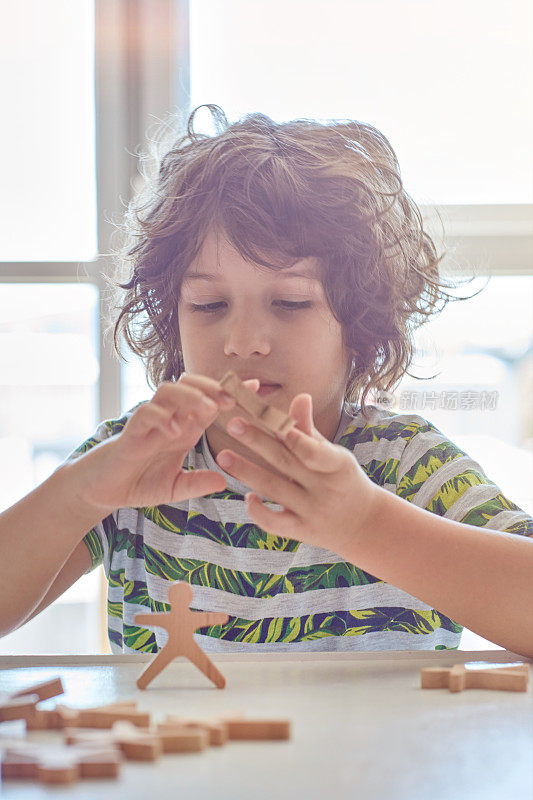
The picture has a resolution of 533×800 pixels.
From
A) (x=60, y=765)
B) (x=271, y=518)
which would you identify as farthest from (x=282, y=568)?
(x=60, y=765)

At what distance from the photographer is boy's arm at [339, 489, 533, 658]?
68 centimetres

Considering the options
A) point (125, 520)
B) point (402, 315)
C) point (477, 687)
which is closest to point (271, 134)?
point (402, 315)

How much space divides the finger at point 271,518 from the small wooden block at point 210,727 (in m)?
0.18

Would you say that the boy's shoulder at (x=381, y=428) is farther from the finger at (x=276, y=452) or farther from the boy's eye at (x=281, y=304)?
the finger at (x=276, y=452)

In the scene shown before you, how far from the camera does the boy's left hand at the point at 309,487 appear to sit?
599 mm

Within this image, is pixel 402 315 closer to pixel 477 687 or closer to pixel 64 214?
pixel 477 687

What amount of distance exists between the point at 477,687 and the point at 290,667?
0.46 ft

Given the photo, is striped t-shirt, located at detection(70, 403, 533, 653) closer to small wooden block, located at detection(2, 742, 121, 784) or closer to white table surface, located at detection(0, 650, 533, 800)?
white table surface, located at detection(0, 650, 533, 800)

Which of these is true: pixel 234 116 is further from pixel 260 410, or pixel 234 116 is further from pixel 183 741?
pixel 183 741

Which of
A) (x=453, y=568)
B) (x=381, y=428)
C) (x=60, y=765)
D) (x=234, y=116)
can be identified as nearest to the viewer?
(x=60, y=765)

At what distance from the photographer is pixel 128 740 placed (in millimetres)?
422

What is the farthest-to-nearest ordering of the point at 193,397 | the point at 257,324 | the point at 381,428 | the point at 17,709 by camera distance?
the point at 381,428, the point at 257,324, the point at 193,397, the point at 17,709

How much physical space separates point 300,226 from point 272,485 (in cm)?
40
